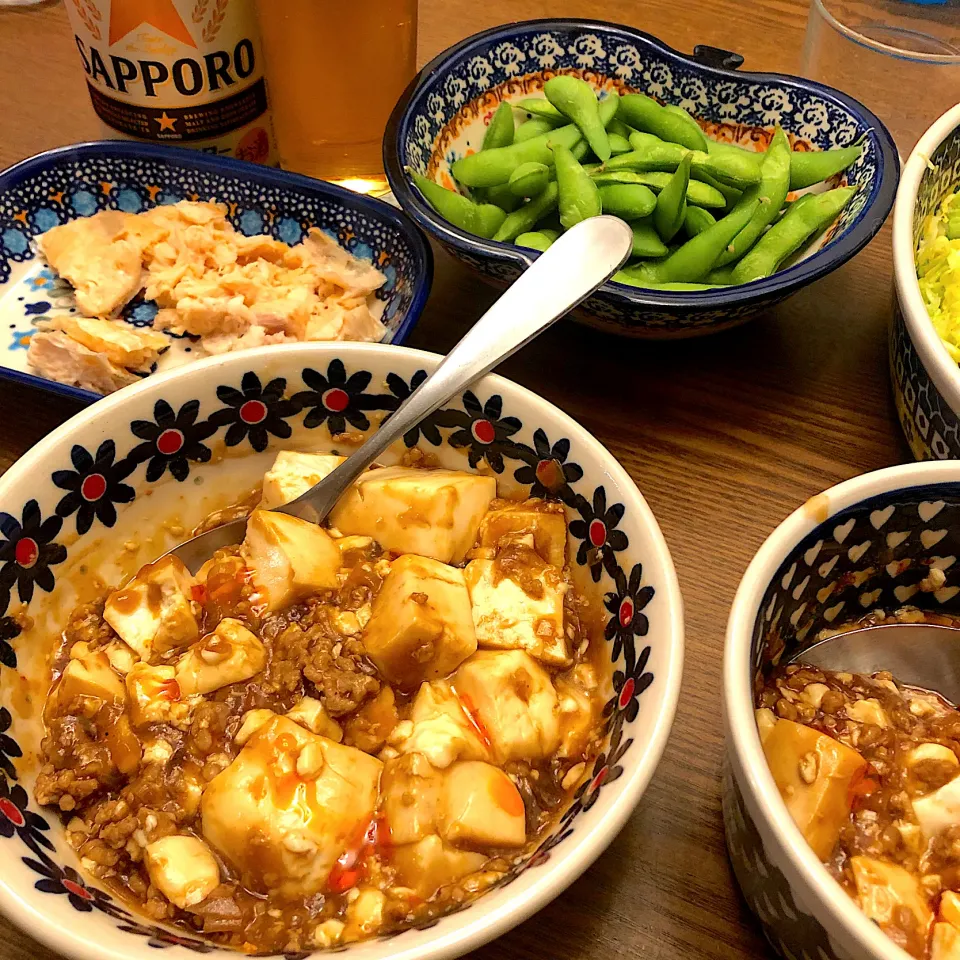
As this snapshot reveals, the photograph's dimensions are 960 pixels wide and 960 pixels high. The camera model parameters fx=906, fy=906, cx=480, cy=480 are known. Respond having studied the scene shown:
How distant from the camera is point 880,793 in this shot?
73 centimetres

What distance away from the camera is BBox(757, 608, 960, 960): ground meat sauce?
2.16 ft

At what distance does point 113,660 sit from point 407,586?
0.28 metres

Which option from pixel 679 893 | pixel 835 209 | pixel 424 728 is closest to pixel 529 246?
pixel 835 209

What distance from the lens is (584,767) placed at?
2.49 feet

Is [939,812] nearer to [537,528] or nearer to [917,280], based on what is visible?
[537,528]

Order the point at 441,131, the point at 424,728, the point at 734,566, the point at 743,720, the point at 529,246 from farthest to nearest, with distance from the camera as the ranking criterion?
the point at 441,131
the point at 529,246
the point at 734,566
the point at 424,728
the point at 743,720

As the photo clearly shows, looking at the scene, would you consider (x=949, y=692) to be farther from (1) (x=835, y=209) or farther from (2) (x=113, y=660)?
(2) (x=113, y=660)

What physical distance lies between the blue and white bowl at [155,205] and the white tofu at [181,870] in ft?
2.27

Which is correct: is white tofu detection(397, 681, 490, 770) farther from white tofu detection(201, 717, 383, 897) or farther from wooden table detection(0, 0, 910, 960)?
wooden table detection(0, 0, 910, 960)

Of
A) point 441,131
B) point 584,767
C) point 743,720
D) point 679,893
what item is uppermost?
point 441,131

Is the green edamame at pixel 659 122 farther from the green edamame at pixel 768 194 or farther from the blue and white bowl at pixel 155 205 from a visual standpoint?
the blue and white bowl at pixel 155 205

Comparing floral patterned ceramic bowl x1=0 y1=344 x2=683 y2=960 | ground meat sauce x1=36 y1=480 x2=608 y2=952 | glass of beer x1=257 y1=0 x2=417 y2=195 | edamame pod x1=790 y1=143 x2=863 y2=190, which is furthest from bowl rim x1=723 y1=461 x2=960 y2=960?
glass of beer x1=257 y1=0 x2=417 y2=195

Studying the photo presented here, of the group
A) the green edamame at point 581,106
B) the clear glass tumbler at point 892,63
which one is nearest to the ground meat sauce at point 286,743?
the green edamame at point 581,106

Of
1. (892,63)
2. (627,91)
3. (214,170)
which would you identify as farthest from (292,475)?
(892,63)
